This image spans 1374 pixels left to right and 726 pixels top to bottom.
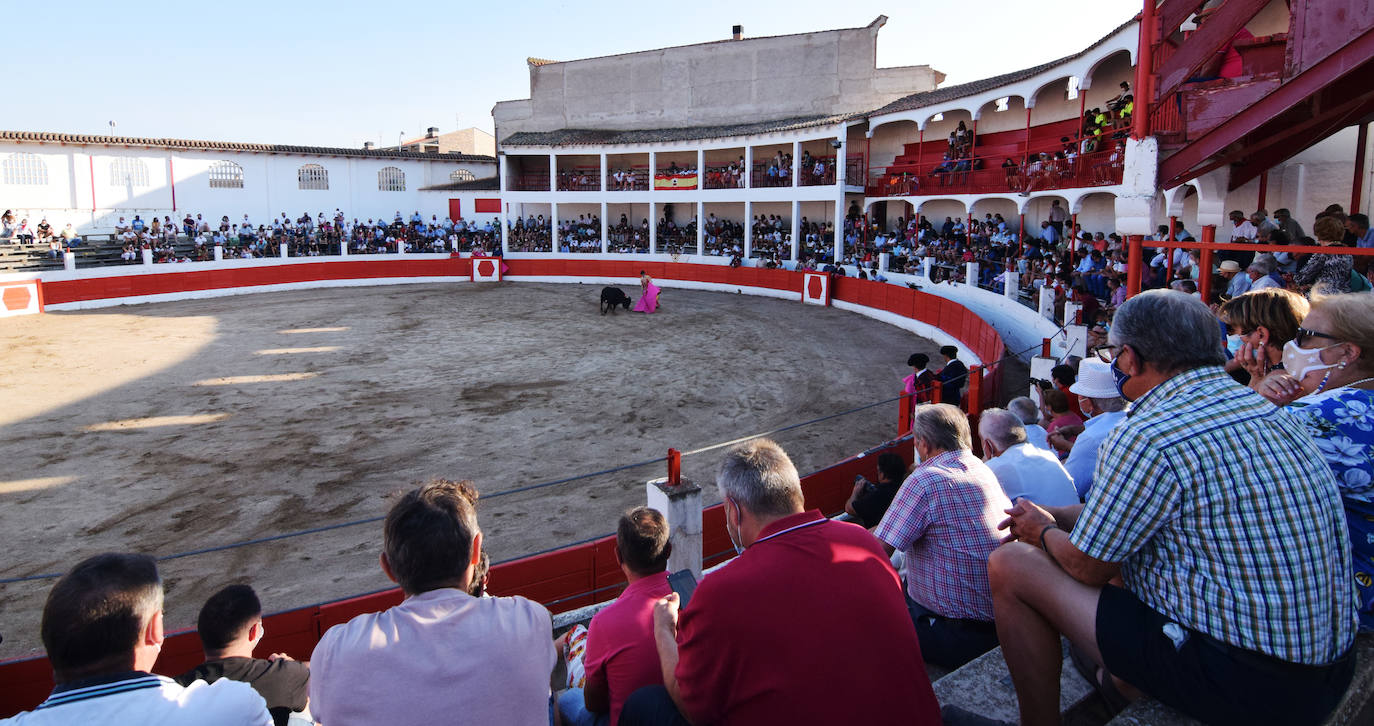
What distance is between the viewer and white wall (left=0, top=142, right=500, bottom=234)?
29031mm

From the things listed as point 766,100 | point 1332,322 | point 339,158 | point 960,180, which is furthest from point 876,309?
point 339,158

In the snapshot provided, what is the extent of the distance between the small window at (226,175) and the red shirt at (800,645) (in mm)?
37113

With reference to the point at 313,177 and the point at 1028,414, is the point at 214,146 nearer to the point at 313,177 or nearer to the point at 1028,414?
the point at 313,177

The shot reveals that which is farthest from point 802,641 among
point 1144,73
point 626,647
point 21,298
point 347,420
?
point 21,298

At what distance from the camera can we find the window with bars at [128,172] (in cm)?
3052

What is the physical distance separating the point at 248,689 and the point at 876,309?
70.2ft

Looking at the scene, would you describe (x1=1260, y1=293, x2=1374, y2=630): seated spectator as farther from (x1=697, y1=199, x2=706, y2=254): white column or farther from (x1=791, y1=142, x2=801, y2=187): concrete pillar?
(x1=697, y1=199, x2=706, y2=254): white column

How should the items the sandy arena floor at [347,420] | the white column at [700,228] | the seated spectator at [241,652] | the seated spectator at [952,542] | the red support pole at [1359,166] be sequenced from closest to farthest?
1. the seated spectator at [952,542]
2. the seated spectator at [241,652]
3. the sandy arena floor at [347,420]
4. the red support pole at [1359,166]
5. the white column at [700,228]

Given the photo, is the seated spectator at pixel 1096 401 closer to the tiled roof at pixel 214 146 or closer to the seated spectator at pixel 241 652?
the seated spectator at pixel 241 652

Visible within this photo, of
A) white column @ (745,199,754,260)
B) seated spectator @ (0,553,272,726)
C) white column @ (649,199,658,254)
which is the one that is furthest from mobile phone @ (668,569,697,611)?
white column @ (649,199,658,254)

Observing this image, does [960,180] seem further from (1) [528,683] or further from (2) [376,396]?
(1) [528,683]

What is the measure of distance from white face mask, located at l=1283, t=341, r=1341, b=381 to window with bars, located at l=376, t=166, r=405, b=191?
3916cm

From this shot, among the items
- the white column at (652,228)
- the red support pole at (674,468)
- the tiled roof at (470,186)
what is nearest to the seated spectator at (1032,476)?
the red support pole at (674,468)

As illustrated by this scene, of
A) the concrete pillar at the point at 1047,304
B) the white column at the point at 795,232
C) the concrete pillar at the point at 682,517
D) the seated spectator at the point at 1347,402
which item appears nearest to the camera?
the seated spectator at the point at 1347,402
